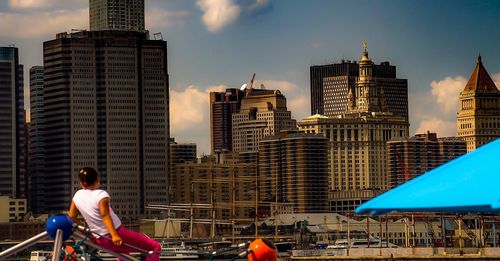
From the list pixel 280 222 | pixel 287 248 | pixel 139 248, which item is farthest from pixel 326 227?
pixel 139 248

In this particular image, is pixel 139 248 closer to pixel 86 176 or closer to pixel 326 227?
pixel 86 176

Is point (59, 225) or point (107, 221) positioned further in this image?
point (107, 221)

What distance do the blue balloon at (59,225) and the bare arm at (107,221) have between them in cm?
54

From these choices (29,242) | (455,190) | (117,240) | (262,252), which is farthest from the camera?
(262,252)

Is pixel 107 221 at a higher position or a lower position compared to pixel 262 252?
higher

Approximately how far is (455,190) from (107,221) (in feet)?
6.95

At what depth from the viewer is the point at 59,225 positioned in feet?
28.9

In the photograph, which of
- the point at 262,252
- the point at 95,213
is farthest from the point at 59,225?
the point at 262,252

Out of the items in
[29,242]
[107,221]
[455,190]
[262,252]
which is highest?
[455,190]

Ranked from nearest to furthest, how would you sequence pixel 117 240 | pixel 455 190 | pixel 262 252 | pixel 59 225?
pixel 59 225
pixel 455 190
pixel 117 240
pixel 262 252

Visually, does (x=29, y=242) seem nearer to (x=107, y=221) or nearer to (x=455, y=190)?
(x=107, y=221)

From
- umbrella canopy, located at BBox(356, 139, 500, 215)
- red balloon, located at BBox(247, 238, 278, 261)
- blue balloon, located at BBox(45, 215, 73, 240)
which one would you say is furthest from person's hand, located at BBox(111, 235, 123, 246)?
umbrella canopy, located at BBox(356, 139, 500, 215)

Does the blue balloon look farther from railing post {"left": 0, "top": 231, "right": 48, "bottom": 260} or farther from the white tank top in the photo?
the white tank top

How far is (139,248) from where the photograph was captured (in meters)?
9.66
